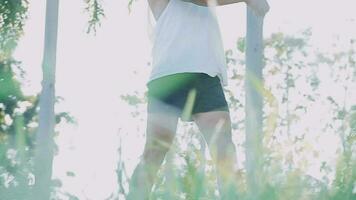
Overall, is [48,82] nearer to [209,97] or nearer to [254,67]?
[254,67]

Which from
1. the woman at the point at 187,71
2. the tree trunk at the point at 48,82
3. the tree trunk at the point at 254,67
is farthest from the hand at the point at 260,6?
the tree trunk at the point at 48,82

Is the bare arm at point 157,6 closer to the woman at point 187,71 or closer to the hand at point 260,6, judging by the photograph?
the woman at point 187,71

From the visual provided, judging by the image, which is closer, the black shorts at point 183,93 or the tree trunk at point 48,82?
the black shorts at point 183,93

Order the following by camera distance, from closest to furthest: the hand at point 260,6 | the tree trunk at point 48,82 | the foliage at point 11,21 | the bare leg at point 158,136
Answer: the bare leg at point 158,136 → the hand at point 260,6 → the tree trunk at point 48,82 → the foliage at point 11,21

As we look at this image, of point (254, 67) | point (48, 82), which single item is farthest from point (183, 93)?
point (48, 82)

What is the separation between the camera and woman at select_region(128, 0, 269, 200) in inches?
157

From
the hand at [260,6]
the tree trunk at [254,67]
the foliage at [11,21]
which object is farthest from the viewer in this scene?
the foliage at [11,21]

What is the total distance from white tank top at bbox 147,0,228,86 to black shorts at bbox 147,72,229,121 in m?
0.03

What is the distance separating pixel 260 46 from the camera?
513 inches

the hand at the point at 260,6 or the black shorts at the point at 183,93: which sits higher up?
the hand at the point at 260,6

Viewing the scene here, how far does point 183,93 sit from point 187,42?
208mm

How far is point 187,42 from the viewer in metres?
4.16

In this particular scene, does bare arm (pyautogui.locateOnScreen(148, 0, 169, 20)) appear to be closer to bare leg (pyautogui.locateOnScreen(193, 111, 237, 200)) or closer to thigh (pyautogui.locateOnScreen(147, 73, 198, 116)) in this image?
thigh (pyautogui.locateOnScreen(147, 73, 198, 116))

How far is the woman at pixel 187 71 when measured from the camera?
13.1 feet
